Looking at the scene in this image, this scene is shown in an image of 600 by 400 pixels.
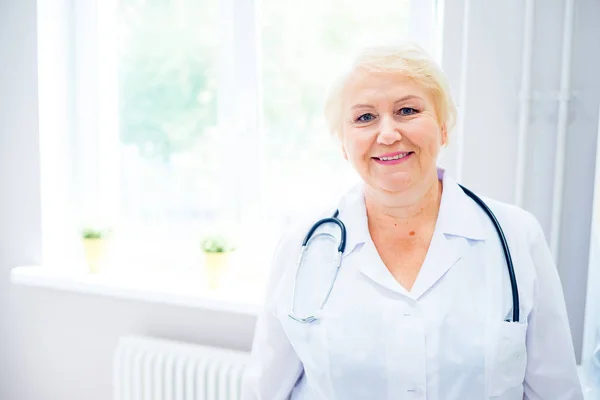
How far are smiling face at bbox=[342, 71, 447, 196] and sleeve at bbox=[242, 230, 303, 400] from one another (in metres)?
0.27

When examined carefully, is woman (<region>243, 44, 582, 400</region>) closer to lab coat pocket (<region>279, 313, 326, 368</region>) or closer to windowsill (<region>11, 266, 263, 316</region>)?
lab coat pocket (<region>279, 313, 326, 368</region>)

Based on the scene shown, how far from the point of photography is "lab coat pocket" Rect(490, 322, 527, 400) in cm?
92

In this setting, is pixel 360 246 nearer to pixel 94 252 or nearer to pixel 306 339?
pixel 306 339

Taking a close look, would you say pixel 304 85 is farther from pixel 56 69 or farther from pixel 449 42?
pixel 56 69

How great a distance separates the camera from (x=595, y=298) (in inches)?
44.4

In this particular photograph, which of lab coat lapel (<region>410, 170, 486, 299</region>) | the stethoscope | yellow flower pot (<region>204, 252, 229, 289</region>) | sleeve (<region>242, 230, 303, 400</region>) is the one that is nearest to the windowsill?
yellow flower pot (<region>204, 252, 229, 289</region>)

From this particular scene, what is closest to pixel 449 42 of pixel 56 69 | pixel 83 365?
pixel 56 69

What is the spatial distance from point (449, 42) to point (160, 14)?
1.13 metres

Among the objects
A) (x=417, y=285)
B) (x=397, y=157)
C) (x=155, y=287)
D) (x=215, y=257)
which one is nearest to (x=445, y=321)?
(x=417, y=285)

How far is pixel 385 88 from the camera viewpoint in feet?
A: 3.10

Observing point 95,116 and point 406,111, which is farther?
point 95,116

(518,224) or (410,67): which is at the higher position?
(410,67)

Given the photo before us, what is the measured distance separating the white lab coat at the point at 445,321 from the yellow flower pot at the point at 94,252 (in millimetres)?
1119

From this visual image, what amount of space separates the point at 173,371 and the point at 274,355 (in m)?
0.72
